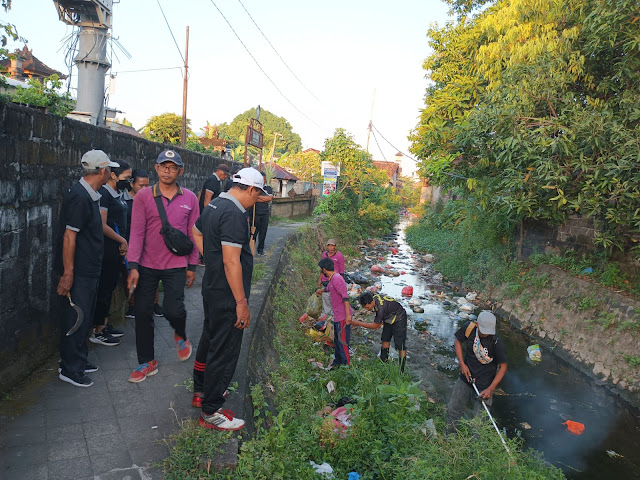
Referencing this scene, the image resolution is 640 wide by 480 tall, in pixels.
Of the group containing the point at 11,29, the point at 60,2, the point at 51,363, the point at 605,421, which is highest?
the point at 60,2

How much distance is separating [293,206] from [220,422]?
1695 centimetres

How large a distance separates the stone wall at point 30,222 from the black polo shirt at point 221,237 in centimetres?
133

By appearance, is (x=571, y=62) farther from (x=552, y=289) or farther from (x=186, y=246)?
(x=186, y=246)

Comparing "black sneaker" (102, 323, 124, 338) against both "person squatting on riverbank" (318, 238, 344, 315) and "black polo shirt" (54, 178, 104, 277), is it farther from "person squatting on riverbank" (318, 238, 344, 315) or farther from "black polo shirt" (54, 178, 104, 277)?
"person squatting on riverbank" (318, 238, 344, 315)

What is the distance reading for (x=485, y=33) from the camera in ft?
32.1

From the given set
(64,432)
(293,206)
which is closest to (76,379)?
(64,432)

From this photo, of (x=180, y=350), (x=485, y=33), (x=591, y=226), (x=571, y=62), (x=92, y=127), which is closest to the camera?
(x=180, y=350)

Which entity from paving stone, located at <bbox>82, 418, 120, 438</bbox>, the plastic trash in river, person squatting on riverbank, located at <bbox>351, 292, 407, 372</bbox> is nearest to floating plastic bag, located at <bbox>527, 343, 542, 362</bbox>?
the plastic trash in river

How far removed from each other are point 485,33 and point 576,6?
248 cm

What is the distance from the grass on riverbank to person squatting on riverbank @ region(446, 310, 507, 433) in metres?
0.30

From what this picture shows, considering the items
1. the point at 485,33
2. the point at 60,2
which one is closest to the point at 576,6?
the point at 485,33

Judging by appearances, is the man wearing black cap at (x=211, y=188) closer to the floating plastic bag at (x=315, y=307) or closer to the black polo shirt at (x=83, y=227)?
the floating plastic bag at (x=315, y=307)

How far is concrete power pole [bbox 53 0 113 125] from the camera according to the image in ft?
43.2

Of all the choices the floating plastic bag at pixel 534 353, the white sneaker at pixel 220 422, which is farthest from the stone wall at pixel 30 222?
the floating plastic bag at pixel 534 353
